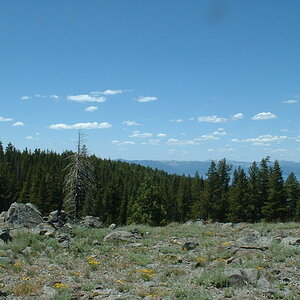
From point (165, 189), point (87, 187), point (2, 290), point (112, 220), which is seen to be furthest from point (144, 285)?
point (165, 189)

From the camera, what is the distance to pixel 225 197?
2579 inches

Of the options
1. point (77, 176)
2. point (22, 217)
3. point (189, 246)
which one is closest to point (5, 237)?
point (22, 217)

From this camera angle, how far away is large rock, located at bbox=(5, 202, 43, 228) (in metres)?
22.7

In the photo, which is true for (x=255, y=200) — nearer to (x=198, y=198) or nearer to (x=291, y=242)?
(x=198, y=198)

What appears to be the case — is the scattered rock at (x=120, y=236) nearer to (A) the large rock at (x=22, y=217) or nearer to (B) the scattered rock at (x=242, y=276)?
(A) the large rock at (x=22, y=217)

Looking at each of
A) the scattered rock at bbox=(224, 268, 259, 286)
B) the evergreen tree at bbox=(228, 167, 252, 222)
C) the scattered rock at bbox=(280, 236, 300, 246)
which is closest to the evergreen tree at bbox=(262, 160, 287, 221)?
the evergreen tree at bbox=(228, 167, 252, 222)

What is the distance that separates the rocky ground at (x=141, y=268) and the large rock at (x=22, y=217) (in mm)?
3193

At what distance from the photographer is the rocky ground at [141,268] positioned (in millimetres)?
10453

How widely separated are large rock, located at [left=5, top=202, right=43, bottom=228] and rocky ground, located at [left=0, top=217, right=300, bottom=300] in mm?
3193

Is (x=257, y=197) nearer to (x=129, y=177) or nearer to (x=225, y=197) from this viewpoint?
(x=225, y=197)

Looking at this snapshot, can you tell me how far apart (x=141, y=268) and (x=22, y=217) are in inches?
483

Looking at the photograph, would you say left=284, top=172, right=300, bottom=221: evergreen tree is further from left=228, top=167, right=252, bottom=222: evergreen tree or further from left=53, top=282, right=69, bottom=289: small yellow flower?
left=53, top=282, right=69, bottom=289: small yellow flower

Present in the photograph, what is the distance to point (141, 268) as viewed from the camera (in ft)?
46.6

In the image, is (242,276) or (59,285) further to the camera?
(242,276)
